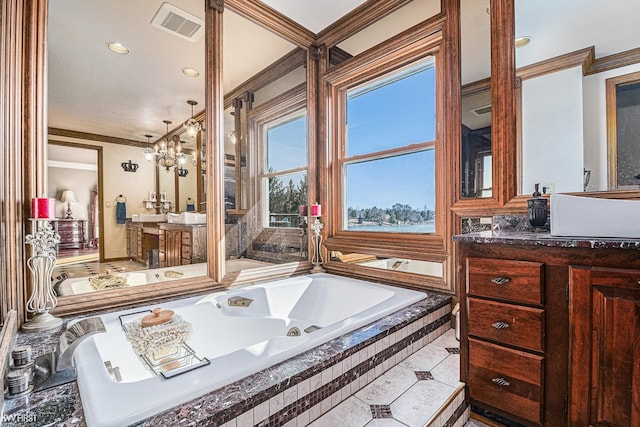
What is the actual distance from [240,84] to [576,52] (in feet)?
7.49

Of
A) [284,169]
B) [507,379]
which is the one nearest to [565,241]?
[507,379]

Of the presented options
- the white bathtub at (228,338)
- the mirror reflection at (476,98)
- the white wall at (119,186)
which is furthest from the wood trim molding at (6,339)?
the mirror reflection at (476,98)

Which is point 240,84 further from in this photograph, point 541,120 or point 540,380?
point 540,380

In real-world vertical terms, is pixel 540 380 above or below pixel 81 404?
below

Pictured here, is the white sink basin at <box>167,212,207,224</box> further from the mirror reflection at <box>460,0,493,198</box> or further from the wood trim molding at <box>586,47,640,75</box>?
the wood trim molding at <box>586,47,640,75</box>

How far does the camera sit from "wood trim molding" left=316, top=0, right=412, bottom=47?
7.91ft

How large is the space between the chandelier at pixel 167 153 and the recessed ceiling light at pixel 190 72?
0.40m

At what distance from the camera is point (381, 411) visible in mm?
1234

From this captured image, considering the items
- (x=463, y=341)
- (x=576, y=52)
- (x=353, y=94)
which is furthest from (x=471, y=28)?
(x=463, y=341)

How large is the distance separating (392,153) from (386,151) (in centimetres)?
6

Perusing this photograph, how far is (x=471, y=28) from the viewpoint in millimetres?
1993

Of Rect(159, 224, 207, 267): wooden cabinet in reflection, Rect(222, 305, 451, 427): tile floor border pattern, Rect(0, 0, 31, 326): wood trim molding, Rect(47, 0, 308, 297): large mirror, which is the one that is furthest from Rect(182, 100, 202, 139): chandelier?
Rect(222, 305, 451, 427): tile floor border pattern

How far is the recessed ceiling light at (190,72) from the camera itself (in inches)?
89.1

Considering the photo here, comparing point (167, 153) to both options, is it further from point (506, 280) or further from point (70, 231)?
point (506, 280)
